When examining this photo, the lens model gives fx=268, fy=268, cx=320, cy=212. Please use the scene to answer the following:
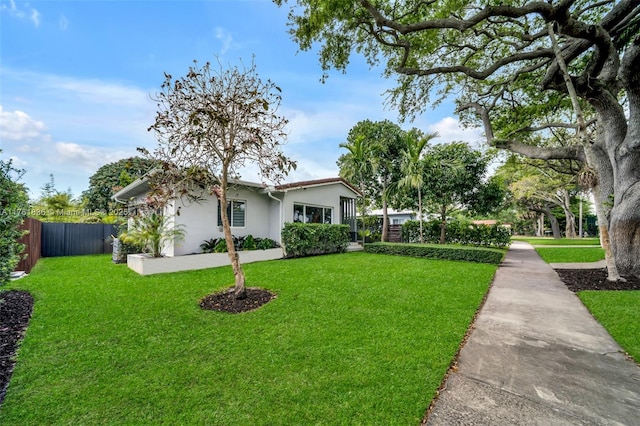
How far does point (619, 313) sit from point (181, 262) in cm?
1095

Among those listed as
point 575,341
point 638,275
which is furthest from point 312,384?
point 638,275

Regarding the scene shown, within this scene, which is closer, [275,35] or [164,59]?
[164,59]

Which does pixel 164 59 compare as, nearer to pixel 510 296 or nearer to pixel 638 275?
pixel 510 296

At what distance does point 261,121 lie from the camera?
5.91 m

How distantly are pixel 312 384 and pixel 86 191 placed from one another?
33.9 metres

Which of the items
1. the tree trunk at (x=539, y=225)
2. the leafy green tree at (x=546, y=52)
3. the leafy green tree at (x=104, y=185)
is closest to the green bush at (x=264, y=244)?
the leafy green tree at (x=546, y=52)

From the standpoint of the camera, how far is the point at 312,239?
1222 centimetres

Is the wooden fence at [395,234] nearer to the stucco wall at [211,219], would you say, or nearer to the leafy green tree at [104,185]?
the stucco wall at [211,219]

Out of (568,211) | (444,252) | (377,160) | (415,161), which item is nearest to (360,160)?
(377,160)

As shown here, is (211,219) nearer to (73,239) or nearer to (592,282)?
(73,239)

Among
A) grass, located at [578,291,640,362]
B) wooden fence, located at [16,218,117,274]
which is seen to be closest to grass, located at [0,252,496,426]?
grass, located at [578,291,640,362]

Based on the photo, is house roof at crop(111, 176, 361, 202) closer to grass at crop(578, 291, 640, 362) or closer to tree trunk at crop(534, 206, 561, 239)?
grass at crop(578, 291, 640, 362)

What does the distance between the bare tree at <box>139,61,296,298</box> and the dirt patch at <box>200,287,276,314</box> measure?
0.22 m

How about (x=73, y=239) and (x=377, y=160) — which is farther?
(x=377, y=160)
